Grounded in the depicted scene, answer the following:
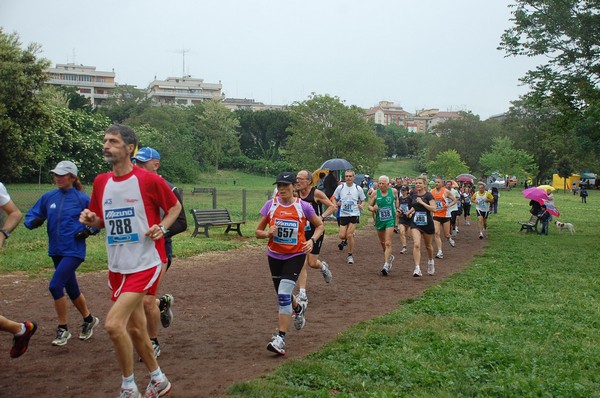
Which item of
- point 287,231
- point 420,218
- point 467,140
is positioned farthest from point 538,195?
point 467,140

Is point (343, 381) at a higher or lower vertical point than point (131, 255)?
lower

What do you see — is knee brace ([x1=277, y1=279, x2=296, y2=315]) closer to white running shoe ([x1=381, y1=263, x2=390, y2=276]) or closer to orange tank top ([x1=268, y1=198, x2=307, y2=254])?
orange tank top ([x1=268, y1=198, x2=307, y2=254])

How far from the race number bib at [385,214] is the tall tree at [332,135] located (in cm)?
4258

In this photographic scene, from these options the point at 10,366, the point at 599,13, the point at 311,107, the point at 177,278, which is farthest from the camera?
the point at 311,107

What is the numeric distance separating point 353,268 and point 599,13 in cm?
1381

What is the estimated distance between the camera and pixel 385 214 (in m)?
13.2

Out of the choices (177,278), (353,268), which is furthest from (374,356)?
(353,268)

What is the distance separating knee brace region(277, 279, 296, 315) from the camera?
268 inches

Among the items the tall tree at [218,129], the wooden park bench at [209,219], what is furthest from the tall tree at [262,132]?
the wooden park bench at [209,219]

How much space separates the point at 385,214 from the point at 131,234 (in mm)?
8713

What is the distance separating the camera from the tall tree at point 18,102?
24.4 metres

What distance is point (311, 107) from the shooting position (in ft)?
187

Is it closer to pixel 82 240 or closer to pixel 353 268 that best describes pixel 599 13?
pixel 353 268

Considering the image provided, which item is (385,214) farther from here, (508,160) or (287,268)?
(508,160)
